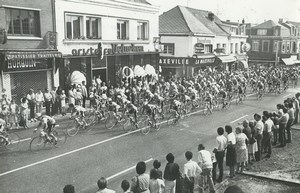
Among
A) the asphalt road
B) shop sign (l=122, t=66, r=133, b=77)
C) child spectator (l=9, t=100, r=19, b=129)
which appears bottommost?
the asphalt road

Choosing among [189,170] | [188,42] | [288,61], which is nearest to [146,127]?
[189,170]

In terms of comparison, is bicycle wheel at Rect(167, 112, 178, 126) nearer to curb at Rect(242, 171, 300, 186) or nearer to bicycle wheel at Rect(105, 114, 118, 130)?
bicycle wheel at Rect(105, 114, 118, 130)

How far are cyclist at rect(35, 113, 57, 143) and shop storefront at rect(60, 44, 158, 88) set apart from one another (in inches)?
416

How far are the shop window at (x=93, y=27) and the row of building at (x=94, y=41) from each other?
0.26 feet

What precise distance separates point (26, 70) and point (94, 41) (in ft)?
24.0

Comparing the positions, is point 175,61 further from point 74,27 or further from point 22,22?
point 22,22

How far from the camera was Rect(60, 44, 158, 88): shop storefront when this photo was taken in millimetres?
25562

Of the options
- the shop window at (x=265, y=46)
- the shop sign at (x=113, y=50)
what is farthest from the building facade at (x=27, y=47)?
the shop window at (x=265, y=46)

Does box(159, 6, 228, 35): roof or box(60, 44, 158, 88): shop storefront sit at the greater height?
box(159, 6, 228, 35): roof

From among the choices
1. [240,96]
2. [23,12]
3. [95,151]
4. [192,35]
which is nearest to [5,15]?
[23,12]

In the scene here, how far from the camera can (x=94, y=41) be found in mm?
27594

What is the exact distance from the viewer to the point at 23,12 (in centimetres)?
2155

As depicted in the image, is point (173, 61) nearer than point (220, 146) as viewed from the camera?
No

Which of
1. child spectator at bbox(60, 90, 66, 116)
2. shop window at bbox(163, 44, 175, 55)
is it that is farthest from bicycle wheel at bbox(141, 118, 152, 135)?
shop window at bbox(163, 44, 175, 55)
